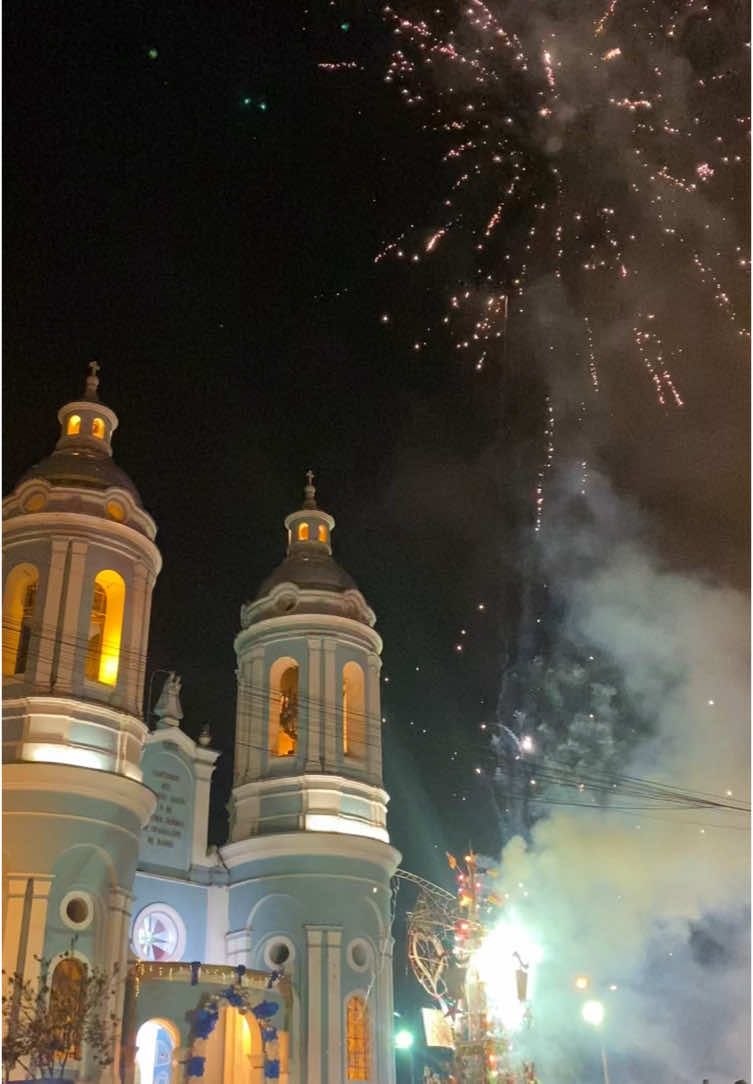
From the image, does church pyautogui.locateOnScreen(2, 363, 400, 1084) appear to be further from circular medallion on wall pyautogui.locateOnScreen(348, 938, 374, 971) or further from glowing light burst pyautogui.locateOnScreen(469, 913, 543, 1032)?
glowing light burst pyautogui.locateOnScreen(469, 913, 543, 1032)

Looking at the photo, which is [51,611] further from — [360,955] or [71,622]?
[360,955]

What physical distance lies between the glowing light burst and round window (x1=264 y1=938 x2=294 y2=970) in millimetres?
5156

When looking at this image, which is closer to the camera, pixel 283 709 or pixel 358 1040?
pixel 358 1040

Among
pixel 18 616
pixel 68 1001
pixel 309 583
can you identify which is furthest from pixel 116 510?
pixel 68 1001

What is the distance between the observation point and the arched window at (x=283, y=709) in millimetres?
31953

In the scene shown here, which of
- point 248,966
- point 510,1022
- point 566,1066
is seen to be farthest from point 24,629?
point 566,1066

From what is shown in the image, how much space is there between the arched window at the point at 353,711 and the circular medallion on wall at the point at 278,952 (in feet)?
17.4

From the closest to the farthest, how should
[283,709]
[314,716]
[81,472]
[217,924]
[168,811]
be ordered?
[81,472], [217,924], [168,811], [314,716], [283,709]

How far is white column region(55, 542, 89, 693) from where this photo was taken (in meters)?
26.5

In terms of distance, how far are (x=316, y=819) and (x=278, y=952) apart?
A: 11.2 ft

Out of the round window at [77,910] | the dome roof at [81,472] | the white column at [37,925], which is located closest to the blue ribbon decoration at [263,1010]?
the round window at [77,910]

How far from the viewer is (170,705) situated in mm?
31422

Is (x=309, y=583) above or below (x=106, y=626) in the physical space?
above

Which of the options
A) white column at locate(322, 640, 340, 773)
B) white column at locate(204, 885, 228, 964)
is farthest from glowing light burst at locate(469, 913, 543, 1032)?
white column at locate(204, 885, 228, 964)
